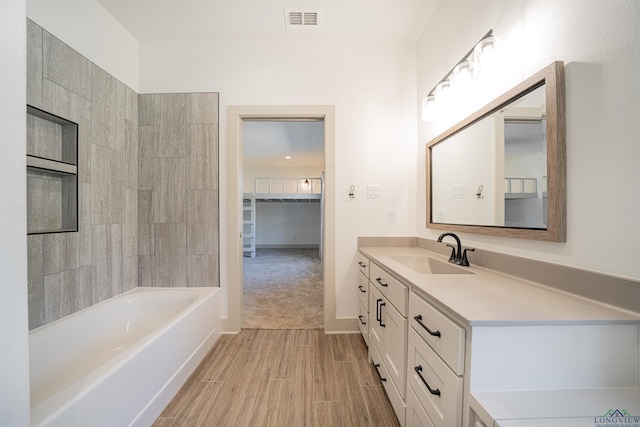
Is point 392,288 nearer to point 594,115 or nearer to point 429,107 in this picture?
point 594,115

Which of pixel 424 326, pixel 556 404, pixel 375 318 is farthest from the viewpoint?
pixel 375 318

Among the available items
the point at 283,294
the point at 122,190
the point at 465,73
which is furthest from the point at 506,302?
the point at 283,294

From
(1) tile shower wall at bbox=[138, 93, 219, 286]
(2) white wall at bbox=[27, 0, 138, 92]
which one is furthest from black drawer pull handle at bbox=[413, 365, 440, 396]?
(2) white wall at bbox=[27, 0, 138, 92]

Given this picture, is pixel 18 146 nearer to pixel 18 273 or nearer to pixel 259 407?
pixel 18 273

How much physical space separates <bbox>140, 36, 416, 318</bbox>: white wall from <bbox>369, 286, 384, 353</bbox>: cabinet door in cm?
49

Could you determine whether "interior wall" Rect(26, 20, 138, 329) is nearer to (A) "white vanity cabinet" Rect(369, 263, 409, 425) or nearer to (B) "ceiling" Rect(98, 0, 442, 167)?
(B) "ceiling" Rect(98, 0, 442, 167)

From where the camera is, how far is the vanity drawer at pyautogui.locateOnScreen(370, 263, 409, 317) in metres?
1.10

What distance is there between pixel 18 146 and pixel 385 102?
222 cm

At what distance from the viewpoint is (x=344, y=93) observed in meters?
2.12

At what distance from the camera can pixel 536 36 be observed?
0.99 meters

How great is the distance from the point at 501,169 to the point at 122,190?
266 centimetres

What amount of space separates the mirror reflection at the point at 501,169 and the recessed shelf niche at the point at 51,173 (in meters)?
2.44

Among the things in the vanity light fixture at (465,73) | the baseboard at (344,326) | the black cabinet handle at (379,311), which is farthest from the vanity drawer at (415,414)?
the vanity light fixture at (465,73)

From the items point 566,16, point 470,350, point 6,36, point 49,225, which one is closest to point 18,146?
point 6,36
